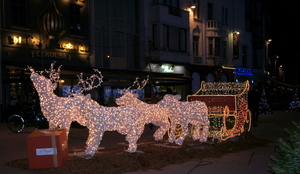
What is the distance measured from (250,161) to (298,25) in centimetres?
3935

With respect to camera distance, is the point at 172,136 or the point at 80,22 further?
the point at 80,22

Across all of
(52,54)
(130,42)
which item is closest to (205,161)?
(52,54)

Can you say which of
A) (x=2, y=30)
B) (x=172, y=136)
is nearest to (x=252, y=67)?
(x=2, y=30)

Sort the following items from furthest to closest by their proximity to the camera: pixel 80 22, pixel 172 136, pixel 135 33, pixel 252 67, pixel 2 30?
1. pixel 252 67
2. pixel 135 33
3. pixel 80 22
4. pixel 2 30
5. pixel 172 136

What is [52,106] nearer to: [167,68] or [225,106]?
[225,106]

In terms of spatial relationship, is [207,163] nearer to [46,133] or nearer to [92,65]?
[46,133]

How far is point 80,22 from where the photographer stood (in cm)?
2102

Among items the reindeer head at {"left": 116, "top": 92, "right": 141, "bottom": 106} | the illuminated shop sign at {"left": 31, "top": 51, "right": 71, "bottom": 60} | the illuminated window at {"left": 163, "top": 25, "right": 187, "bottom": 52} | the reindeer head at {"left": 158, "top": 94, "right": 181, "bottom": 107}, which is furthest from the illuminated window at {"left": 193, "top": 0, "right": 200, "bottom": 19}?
the reindeer head at {"left": 116, "top": 92, "right": 141, "bottom": 106}

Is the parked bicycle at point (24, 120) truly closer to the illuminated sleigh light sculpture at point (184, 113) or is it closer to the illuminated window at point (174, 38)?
the illuminated sleigh light sculpture at point (184, 113)

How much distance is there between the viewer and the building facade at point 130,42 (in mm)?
17422

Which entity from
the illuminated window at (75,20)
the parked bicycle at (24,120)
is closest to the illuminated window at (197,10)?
the illuminated window at (75,20)

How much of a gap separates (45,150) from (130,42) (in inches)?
729

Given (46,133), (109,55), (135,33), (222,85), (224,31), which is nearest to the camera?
(46,133)

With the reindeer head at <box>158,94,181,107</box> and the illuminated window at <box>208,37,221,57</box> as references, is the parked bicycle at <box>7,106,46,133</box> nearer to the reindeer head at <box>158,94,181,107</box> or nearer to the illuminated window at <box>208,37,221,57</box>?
the reindeer head at <box>158,94,181,107</box>
